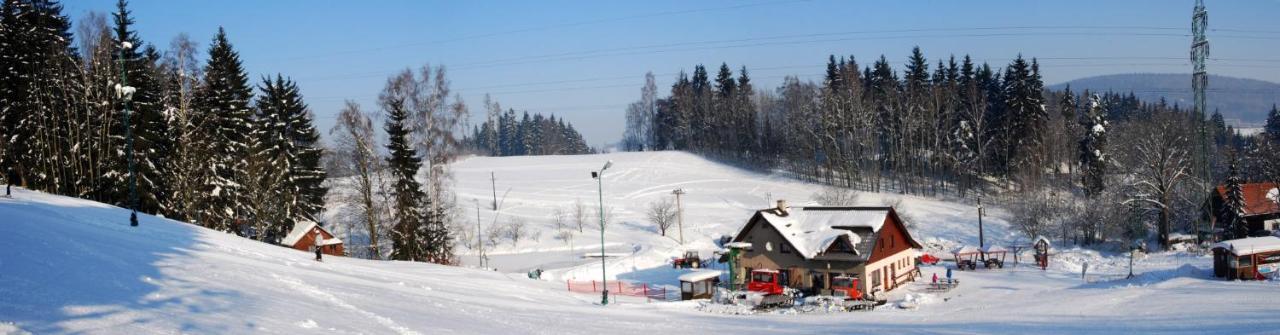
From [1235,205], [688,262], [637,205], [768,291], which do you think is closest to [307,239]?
[688,262]

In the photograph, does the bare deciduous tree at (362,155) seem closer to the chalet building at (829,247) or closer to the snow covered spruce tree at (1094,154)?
the chalet building at (829,247)

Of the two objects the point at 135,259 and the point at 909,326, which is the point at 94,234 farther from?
the point at 909,326

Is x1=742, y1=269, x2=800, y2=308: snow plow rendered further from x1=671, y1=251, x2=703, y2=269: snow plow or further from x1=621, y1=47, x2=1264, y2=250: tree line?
x1=621, y1=47, x2=1264, y2=250: tree line

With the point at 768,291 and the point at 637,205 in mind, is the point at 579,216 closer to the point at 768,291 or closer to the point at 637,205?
the point at 637,205

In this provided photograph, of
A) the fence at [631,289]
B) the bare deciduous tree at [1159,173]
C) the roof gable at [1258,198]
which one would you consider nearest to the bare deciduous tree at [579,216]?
the fence at [631,289]

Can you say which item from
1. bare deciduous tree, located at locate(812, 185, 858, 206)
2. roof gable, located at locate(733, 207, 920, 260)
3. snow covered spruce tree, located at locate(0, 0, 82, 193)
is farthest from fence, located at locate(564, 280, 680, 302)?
bare deciduous tree, located at locate(812, 185, 858, 206)

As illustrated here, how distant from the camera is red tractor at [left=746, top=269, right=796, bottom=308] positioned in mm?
27797

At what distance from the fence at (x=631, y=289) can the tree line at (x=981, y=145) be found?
33158 millimetres

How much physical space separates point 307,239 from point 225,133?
23.8 feet

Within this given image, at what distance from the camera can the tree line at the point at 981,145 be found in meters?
55.1

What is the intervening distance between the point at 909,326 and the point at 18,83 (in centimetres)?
3814

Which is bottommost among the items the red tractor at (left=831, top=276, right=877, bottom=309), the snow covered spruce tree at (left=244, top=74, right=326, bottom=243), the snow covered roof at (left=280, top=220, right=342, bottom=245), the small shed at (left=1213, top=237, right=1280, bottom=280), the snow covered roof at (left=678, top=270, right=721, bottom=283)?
the red tractor at (left=831, top=276, right=877, bottom=309)

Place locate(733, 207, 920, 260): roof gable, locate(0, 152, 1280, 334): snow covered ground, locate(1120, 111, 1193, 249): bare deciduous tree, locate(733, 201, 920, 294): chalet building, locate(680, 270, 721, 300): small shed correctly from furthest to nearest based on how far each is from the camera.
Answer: locate(1120, 111, 1193, 249): bare deciduous tree → locate(733, 207, 920, 260): roof gable → locate(733, 201, 920, 294): chalet building → locate(680, 270, 721, 300): small shed → locate(0, 152, 1280, 334): snow covered ground

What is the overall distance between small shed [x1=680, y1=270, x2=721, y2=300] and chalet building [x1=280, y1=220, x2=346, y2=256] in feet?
68.6
